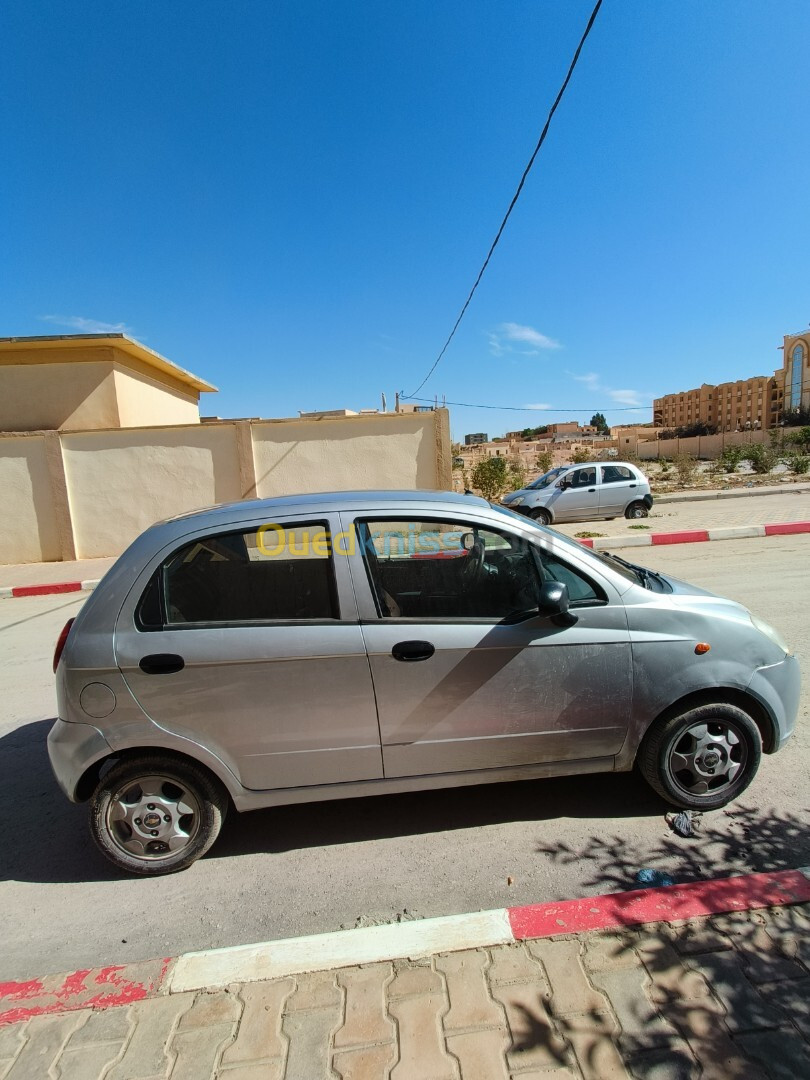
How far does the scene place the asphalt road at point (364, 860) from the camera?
2094 millimetres

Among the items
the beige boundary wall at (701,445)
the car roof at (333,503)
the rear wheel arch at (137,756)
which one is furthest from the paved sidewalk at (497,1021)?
the beige boundary wall at (701,445)

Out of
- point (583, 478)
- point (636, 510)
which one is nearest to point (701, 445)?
point (636, 510)

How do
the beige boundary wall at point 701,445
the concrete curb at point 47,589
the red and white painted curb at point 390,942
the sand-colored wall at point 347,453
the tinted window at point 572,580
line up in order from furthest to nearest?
1. the beige boundary wall at point 701,445
2. the sand-colored wall at point 347,453
3. the concrete curb at point 47,589
4. the tinted window at point 572,580
5. the red and white painted curb at point 390,942

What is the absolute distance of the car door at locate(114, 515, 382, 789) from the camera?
222 cm

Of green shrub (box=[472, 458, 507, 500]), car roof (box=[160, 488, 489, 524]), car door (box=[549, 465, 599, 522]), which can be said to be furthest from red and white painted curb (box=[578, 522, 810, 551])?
car roof (box=[160, 488, 489, 524])

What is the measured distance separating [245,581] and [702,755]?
2.28 m

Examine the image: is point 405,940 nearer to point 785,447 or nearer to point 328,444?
point 328,444

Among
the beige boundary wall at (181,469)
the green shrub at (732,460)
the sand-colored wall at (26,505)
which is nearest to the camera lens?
the sand-colored wall at (26,505)

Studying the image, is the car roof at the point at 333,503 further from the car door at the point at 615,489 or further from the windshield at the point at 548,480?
the car door at the point at 615,489

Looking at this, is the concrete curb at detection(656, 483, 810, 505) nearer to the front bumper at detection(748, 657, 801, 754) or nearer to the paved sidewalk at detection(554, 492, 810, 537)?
the paved sidewalk at detection(554, 492, 810, 537)

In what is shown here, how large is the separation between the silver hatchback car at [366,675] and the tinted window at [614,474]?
37.1 ft

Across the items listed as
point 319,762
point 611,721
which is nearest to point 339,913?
point 319,762

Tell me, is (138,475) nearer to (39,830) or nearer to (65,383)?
(65,383)

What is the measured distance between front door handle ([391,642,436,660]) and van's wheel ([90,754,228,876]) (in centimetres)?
100
